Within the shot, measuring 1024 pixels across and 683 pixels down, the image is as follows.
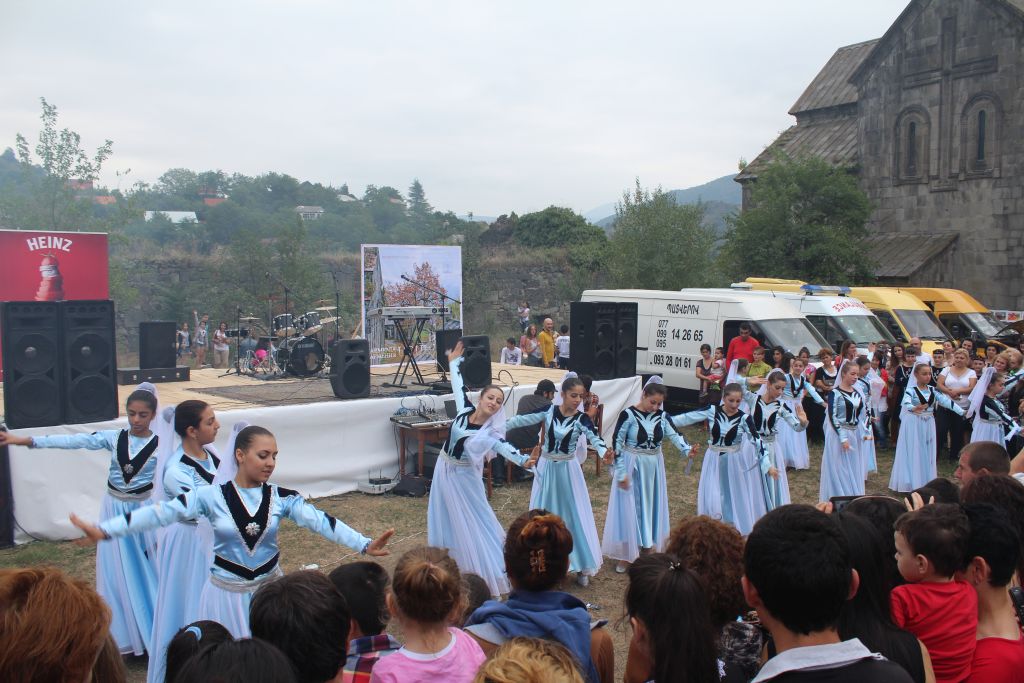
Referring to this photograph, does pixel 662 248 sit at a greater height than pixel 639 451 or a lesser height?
greater

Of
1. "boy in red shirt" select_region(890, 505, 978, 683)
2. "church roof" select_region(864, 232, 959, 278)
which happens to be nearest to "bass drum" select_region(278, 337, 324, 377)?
"boy in red shirt" select_region(890, 505, 978, 683)

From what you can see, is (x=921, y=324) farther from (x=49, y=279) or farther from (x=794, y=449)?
(x=49, y=279)

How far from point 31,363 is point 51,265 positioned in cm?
879

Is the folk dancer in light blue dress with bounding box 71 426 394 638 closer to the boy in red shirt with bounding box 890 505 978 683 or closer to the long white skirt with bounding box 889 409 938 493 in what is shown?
the boy in red shirt with bounding box 890 505 978 683

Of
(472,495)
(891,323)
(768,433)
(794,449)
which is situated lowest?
(794,449)

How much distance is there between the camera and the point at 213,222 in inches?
1630

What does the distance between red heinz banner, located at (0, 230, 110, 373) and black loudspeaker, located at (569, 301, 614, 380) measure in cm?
997

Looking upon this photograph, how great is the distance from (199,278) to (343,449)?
65.3 ft

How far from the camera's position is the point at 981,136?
2761 centimetres

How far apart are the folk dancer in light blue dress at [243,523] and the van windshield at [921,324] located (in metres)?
17.1

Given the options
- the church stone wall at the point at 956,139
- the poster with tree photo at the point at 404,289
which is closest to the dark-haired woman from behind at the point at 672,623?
the poster with tree photo at the point at 404,289

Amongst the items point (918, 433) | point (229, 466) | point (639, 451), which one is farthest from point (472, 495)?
point (918, 433)

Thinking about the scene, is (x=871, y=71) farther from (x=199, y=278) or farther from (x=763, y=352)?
(x=199, y=278)

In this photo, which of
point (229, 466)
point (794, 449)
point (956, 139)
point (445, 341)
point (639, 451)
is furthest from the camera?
point (956, 139)
